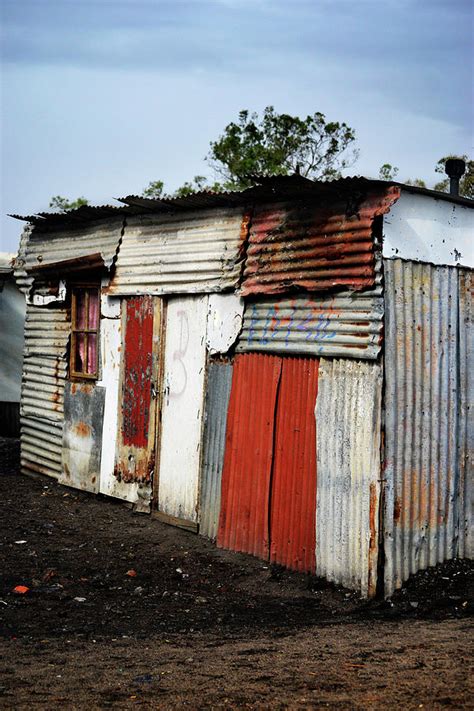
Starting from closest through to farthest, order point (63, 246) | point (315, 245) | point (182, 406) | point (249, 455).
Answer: point (315, 245) < point (249, 455) < point (182, 406) < point (63, 246)

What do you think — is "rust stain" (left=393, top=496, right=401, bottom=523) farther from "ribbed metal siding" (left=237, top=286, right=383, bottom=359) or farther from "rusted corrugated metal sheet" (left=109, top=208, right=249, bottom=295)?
"rusted corrugated metal sheet" (left=109, top=208, right=249, bottom=295)

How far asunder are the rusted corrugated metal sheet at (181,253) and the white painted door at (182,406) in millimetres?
241

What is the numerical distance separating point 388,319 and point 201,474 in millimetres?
2782

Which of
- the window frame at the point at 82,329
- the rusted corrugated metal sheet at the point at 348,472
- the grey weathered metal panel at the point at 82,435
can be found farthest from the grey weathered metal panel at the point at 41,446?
the rusted corrugated metal sheet at the point at 348,472

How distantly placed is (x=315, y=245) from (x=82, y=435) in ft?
14.3

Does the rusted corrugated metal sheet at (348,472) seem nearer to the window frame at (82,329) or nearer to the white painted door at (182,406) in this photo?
the white painted door at (182,406)

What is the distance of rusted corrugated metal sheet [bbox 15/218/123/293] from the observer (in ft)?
31.2

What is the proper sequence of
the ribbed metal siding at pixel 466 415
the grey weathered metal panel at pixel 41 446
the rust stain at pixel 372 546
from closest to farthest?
the rust stain at pixel 372 546 → the ribbed metal siding at pixel 466 415 → the grey weathered metal panel at pixel 41 446

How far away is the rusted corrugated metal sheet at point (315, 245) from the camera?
247 inches

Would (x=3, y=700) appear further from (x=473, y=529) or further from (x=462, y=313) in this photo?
(x=462, y=313)

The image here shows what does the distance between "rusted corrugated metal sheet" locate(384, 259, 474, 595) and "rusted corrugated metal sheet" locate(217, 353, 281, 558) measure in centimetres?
128

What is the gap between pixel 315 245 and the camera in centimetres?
682

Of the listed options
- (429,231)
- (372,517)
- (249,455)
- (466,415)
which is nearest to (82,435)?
(249,455)

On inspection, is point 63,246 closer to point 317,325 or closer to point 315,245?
point 315,245
